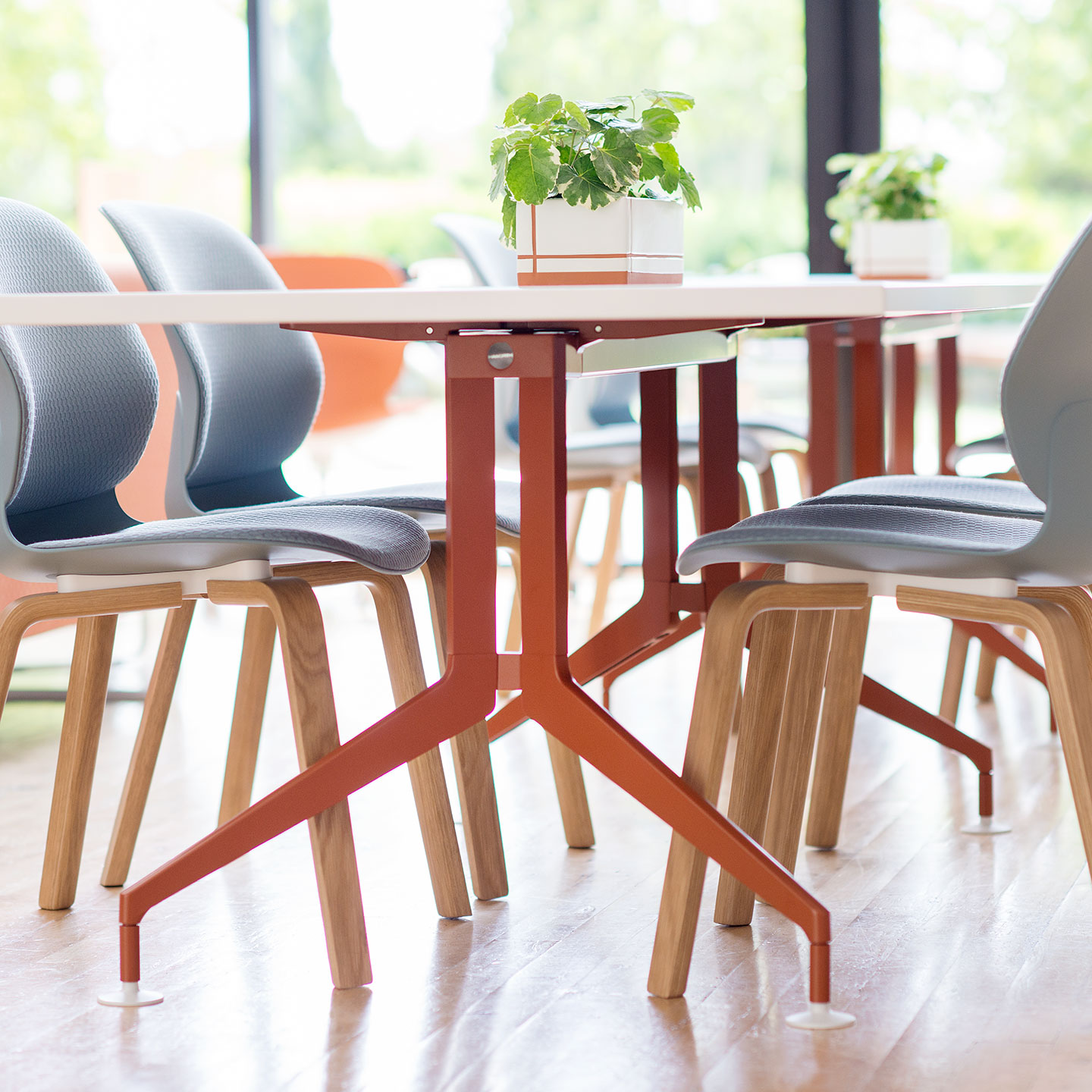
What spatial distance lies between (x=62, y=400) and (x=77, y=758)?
40 cm

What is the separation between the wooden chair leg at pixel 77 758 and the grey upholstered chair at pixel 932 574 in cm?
69

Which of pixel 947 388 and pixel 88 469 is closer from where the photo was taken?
pixel 88 469

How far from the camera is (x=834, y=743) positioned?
205 centimetres

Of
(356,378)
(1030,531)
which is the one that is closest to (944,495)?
(1030,531)

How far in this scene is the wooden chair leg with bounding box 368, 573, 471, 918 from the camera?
68.4 inches

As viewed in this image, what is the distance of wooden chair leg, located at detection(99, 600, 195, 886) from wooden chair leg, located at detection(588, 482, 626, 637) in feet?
4.48

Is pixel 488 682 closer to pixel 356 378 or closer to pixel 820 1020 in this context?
pixel 820 1020

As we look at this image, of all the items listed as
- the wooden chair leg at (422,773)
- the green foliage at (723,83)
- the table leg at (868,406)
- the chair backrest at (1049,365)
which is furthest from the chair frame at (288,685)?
the green foliage at (723,83)

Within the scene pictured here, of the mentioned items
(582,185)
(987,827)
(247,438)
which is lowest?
(987,827)

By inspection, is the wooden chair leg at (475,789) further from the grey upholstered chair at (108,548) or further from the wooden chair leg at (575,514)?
the wooden chair leg at (575,514)

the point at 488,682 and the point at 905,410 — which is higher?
the point at 905,410

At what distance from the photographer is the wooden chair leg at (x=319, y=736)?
60.6 inches

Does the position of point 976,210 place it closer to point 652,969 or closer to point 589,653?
point 589,653

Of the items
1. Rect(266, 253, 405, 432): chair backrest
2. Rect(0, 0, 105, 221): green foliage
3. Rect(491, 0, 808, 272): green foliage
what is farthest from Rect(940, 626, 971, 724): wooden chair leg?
Rect(0, 0, 105, 221): green foliage
